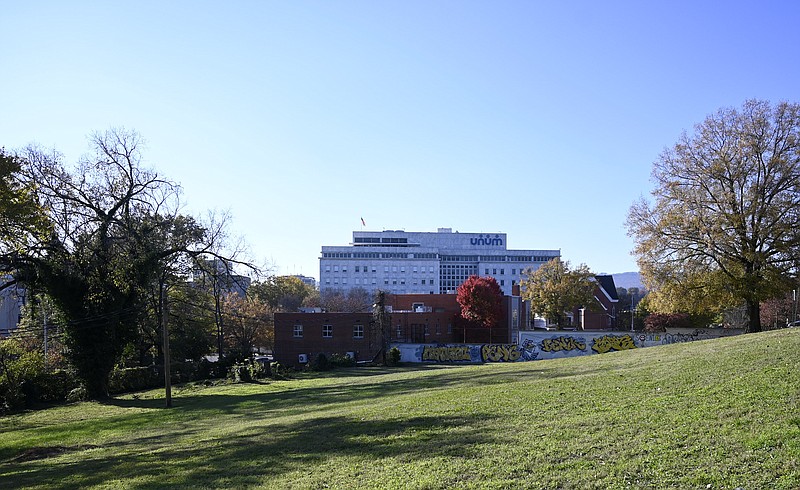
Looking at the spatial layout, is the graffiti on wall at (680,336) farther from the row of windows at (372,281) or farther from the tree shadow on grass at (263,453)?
the row of windows at (372,281)

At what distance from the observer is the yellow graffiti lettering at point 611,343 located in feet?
183

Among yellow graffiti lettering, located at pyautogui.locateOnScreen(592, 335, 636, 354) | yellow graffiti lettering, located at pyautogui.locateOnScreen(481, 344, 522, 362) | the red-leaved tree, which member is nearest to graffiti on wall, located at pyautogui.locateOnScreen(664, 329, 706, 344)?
yellow graffiti lettering, located at pyautogui.locateOnScreen(592, 335, 636, 354)

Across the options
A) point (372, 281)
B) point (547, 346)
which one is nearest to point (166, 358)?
point (547, 346)

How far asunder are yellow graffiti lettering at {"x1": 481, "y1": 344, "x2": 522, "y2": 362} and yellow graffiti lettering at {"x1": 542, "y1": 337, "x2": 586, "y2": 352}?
275 centimetres

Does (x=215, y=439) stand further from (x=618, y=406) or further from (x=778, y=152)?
(x=778, y=152)

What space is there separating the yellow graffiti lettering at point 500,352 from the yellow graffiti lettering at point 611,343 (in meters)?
7.10

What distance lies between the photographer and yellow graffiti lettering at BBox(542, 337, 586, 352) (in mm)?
57031

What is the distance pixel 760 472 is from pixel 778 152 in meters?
30.8

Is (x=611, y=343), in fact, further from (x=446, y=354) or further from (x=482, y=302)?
(x=482, y=302)

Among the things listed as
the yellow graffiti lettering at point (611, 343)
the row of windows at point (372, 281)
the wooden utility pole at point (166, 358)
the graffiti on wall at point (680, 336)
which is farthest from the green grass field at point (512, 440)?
the row of windows at point (372, 281)

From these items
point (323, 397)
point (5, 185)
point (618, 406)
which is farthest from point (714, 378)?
point (5, 185)

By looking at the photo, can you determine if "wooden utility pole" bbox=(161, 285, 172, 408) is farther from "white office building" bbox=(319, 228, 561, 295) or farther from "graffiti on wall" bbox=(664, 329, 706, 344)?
"white office building" bbox=(319, 228, 561, 295)

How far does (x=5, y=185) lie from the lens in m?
19.9

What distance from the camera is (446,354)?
60531mm
